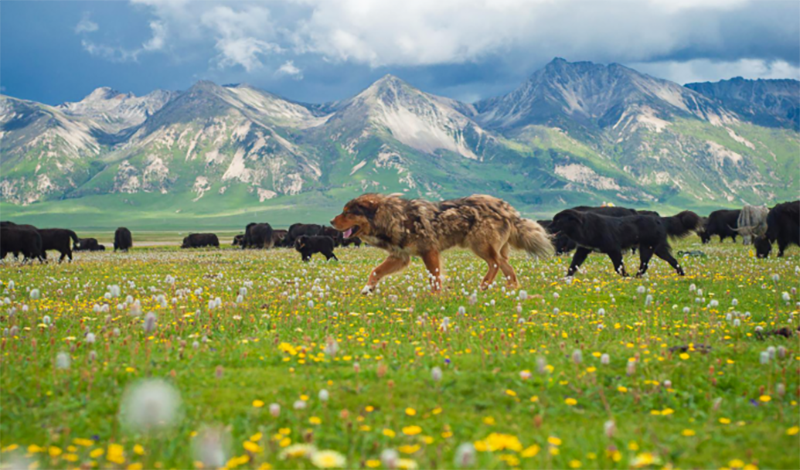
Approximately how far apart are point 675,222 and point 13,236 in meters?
33.0

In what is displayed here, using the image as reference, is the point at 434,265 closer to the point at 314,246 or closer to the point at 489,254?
the point at 489,254

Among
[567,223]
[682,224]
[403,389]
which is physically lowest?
[403,389]

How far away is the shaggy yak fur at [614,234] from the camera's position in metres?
18.4

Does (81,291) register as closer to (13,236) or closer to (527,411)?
(527,411)

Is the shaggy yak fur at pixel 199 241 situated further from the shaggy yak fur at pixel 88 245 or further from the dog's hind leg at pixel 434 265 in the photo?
the dog's hind leg at pixel 434 265

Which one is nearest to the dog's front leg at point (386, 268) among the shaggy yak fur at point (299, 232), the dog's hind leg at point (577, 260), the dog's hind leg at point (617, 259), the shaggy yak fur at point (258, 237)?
the dog's hind leg at point (577, 260)

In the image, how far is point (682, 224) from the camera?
20.1 metres

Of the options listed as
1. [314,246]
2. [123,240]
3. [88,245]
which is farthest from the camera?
[88,245]

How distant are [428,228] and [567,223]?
210 inches

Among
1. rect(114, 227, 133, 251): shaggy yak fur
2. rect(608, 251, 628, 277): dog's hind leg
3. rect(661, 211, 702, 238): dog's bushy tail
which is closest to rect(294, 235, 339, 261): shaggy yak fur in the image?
rect(608, 251, 628, 277): dog's hind leg

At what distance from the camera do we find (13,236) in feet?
100

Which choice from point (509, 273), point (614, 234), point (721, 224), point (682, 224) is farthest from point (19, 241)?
point (721, 224)

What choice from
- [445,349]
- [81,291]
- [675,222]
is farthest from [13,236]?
[675,222]

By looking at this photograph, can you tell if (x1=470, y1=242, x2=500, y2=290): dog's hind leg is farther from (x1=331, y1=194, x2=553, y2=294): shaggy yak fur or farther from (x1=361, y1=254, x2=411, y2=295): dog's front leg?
(x1=361, y1=254, x2=411, y2=295): dog's front leg
